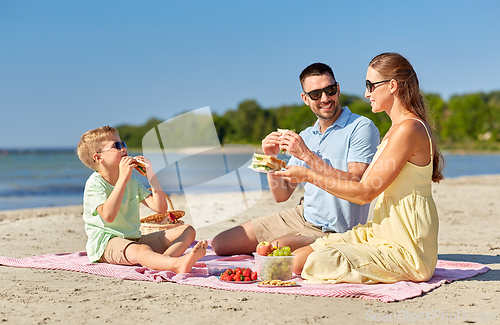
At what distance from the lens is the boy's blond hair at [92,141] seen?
16.4 ft

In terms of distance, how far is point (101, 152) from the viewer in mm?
4980

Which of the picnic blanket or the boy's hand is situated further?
the boy's hand

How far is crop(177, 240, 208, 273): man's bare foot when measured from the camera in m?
4.39

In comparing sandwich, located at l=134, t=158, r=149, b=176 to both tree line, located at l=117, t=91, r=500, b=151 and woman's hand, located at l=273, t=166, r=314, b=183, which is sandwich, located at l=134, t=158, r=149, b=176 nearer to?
woman's hand, located at l=273, t=166, r=314, b=183

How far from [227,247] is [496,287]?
281 cm

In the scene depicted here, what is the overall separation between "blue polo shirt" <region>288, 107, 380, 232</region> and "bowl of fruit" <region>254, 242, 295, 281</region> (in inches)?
29.9

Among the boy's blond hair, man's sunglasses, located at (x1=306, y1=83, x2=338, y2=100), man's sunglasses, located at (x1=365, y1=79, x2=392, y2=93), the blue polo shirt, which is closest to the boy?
the boy's blond hair

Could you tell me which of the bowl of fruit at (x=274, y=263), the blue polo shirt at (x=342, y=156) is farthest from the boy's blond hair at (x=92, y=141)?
the blue polo shirt at (x=342, y=156)

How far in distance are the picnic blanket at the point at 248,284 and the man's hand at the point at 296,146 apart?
1124mm

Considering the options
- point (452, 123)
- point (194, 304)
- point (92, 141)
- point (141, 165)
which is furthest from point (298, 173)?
point (452, 123)

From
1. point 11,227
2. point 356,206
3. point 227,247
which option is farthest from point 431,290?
point 11,227

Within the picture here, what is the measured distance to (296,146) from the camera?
4.21 meters

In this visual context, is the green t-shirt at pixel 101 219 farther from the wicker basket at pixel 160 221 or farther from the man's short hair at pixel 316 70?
the man's short hair at pixel 316 70

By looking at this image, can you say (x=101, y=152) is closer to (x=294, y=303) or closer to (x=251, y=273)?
(x=251, y=273)
